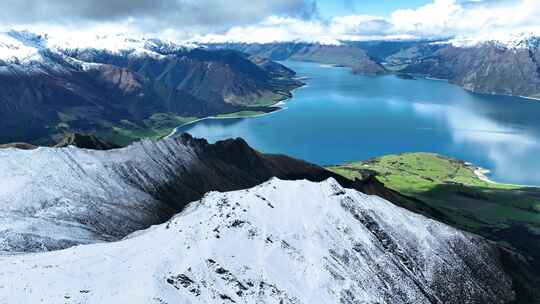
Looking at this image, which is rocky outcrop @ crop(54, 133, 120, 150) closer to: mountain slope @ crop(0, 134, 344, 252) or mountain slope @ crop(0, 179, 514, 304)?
mountain slope @ crop(0, 134, 344, 252)

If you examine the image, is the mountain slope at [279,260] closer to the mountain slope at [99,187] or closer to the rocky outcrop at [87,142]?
the mountain slope at [99,187]

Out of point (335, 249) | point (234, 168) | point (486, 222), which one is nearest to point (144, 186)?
point (234, 168)

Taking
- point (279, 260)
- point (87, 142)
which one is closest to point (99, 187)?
point (87, 142)

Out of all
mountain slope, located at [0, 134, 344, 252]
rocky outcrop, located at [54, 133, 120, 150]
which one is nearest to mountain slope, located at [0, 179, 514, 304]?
mountain slope, located at [0, 134, 344, 252]

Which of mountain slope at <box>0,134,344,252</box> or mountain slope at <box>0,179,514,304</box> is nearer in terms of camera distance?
mountain slope at <box>0,179,514,304</box>

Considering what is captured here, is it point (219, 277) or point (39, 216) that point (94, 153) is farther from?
point (219, 277)

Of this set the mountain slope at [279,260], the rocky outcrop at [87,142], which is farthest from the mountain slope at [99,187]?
the rocky outcrop at [87,142]
